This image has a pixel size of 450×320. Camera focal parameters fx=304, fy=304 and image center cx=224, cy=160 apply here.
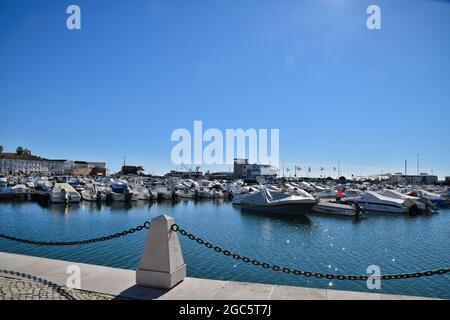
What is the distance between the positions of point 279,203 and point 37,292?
29.0 meters

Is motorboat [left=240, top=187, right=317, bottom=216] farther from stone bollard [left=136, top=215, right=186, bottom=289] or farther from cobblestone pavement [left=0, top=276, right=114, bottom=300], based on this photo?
cobblestone pavement [left=0, top=276, right=114, bottom=300]

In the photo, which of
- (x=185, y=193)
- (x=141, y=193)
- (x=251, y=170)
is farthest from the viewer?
(x=251, y=170)

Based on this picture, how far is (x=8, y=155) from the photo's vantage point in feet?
518

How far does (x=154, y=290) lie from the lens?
6398 mm

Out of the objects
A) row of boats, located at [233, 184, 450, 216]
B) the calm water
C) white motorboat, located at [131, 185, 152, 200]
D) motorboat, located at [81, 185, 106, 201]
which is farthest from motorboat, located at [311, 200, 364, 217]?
motorboat, located at [81, 185, 106, 201]

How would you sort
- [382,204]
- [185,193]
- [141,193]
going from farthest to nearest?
[185,193], [141,193], [382,204]

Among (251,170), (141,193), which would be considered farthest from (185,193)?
(251,170)

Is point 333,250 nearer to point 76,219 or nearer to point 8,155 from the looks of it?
point 76,219

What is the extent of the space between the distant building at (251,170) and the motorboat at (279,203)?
12310 centimetres

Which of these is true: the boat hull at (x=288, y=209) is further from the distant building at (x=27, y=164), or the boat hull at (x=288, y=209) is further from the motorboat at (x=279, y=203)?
the distant building at (x=27, y=164)

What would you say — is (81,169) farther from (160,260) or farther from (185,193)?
(160,260)

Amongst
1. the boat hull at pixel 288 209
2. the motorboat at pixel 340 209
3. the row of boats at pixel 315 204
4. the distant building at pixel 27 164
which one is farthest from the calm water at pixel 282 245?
the distant building at pixel 27 164

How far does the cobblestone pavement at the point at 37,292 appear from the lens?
5.96 m
